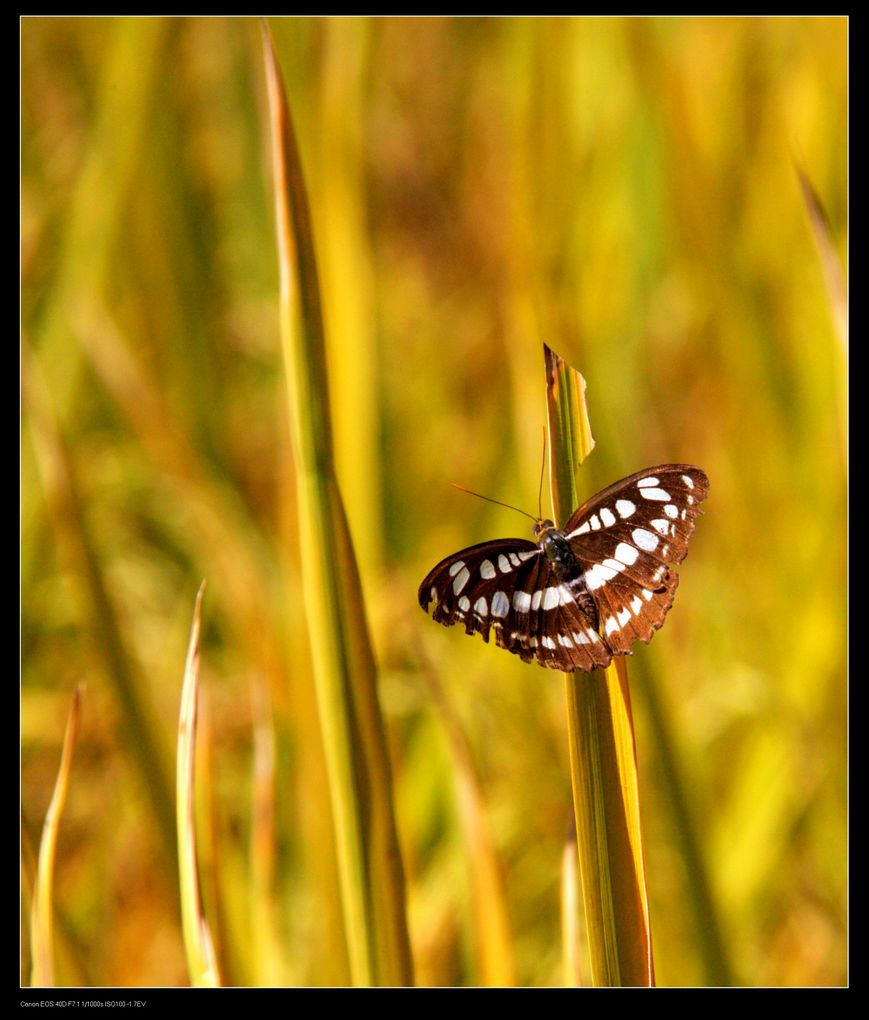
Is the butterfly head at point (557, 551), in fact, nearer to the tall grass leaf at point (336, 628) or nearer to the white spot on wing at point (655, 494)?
the white spot on wing at point (655, 494)

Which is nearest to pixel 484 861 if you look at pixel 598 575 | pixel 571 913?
pixel 571 913

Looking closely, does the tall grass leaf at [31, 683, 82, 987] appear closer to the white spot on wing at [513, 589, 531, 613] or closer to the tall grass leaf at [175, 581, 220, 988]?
the tall grass leaf at [175, 581, 220, 988]

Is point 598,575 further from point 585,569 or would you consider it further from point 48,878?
point 48,878

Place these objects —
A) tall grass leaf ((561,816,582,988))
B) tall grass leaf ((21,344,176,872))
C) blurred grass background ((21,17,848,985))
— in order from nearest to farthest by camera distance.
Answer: tall grass leaf ((561,816,582,988)) → tall grass leaf ((21,344,176,872)) → blurred grass background ((21,17,848,985))

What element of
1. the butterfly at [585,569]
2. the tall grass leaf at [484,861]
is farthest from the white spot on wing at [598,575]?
the tall grass leaf at [484,861]

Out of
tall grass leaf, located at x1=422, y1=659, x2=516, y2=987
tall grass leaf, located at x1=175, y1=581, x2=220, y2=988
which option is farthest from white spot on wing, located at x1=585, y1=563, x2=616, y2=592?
tall grass leaf, located at x1=175, y1=581, x2=220, y2=988

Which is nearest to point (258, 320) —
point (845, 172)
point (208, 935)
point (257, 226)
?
point (257, 226)
